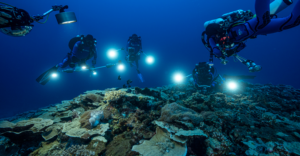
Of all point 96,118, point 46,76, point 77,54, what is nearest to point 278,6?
point 96,118

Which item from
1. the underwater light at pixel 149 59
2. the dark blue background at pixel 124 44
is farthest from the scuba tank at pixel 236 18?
the dark blue background at pixel 124 44

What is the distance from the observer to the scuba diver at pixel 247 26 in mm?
2656

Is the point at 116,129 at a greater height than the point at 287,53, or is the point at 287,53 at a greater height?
the point at 287,53

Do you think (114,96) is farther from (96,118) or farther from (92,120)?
(92,120)

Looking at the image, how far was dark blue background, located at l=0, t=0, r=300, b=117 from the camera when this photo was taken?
84625 millimetres

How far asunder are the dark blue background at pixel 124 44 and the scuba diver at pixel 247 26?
7477cm

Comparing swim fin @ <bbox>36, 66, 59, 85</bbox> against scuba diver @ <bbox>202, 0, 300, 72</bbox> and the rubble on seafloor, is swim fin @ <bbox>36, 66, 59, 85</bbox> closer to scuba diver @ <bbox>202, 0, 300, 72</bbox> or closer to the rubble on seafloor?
the rubble on seafloor

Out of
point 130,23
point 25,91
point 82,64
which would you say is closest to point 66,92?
point 25,91

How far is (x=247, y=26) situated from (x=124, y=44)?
129 m

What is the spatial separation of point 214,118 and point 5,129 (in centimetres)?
605

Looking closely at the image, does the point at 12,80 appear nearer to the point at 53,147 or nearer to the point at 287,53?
Result: the point at 53,147

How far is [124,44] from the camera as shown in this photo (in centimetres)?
12206

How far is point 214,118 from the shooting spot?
3273mm

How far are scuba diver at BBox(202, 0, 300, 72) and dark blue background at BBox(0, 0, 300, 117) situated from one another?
245 ft
